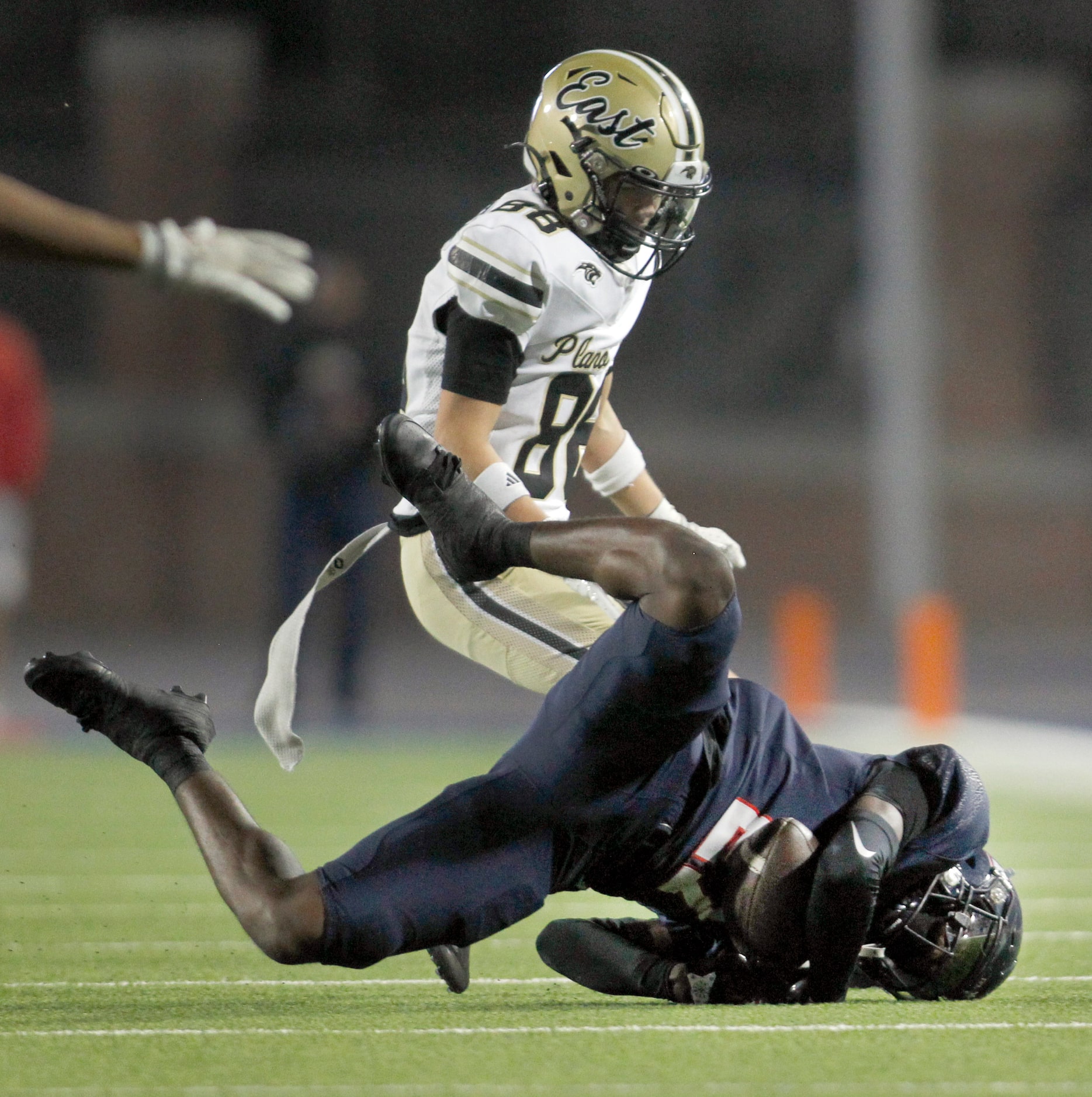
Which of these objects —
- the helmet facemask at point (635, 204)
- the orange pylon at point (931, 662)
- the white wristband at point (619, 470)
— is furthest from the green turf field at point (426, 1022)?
the orange pylon at point (931, 662)

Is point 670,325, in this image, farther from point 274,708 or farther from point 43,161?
point 274,708

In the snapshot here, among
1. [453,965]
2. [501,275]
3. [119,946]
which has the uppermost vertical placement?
[501,275]

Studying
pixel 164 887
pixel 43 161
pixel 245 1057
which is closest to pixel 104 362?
pixel 43 161

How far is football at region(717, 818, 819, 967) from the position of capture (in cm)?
316

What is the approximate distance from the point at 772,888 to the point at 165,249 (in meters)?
1.31

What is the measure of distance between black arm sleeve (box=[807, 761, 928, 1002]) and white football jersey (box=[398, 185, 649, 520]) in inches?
34.4

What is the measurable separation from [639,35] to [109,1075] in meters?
15.8

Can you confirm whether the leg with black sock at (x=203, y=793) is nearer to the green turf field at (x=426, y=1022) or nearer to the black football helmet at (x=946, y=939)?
the green turf field at (x=426, y=1022)

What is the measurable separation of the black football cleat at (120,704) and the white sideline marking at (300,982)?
392 mm

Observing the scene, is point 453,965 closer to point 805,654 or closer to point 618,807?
point 618,807

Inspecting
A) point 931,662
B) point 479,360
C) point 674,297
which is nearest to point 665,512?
point 479,360

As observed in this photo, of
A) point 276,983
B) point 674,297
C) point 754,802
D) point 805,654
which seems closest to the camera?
point 754,802

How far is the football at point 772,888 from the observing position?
125 inches

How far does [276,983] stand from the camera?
11.7 feet
